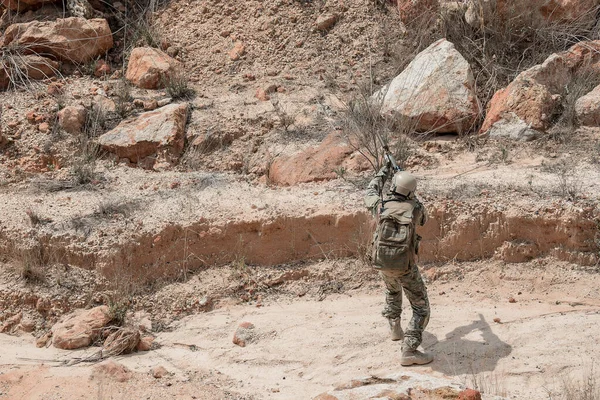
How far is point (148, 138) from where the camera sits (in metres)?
8.59

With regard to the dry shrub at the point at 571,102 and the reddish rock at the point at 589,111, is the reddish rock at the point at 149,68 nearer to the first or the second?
the dry shrub at the point at 571,102

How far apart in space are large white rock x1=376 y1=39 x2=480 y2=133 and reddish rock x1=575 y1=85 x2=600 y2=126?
41.1 inches

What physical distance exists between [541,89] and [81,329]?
5169 millimetres

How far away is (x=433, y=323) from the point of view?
6.41 metres

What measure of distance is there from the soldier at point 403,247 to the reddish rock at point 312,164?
6.49 feet

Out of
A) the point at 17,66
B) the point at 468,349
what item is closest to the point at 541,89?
the point at 468,349

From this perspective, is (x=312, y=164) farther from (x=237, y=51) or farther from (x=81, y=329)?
(x=81, y=329)

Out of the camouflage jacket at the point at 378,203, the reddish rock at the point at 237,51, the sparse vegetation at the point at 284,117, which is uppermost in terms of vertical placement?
the reddish rock at the point at 237,51

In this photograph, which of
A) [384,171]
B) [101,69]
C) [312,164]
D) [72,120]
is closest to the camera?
[384,171]

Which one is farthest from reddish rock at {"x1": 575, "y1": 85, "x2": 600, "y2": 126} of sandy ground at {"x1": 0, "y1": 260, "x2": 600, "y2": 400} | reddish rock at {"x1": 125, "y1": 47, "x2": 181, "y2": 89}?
reddish rock at {"x1": 125, "y1": 47, "x2": 181, "y2": 89}

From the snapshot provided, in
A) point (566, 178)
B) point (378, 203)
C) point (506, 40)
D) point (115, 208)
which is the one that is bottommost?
point (115, 208)

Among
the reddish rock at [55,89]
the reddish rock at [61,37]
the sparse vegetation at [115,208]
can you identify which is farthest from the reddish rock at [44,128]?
the sparse vegetation at [115,208]

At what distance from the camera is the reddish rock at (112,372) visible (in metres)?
5.78

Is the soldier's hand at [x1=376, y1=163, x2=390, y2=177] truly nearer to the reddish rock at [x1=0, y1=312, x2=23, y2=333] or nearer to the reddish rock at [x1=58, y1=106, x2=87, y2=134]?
the reddish rock at [x1=0, y1=312, x2=23, y2=333]
